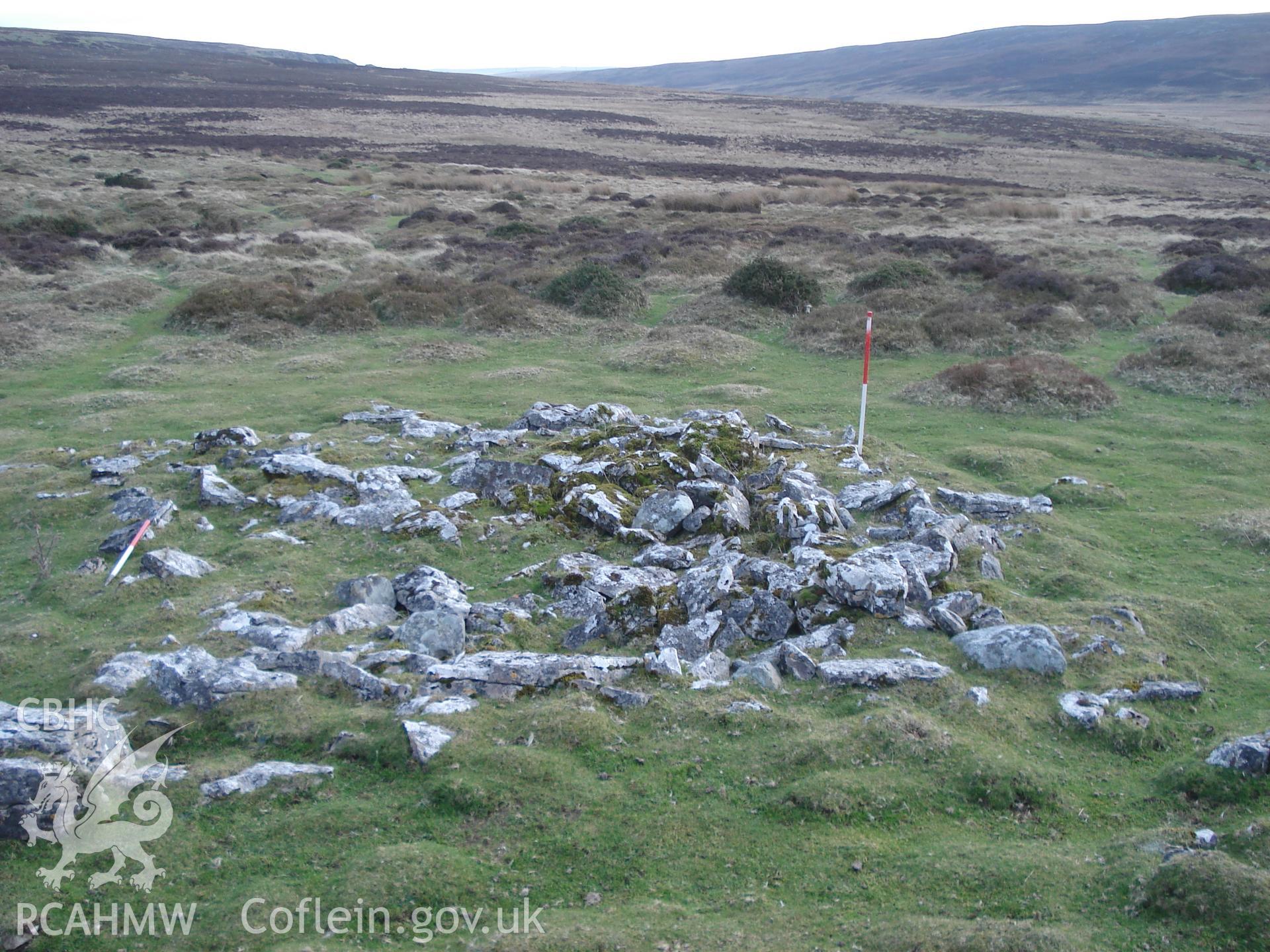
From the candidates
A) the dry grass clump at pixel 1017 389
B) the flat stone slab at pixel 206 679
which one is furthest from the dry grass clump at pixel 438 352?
the flat stone slab at pixel 206 679

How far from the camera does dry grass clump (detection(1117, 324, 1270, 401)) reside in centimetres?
1986

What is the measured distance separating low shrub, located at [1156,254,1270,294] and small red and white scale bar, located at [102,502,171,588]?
30.7 meters

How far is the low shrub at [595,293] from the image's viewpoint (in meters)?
26.9

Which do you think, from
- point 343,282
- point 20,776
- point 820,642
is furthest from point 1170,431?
point 343,282

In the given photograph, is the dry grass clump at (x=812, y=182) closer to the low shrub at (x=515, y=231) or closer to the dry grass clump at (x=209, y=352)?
the low shrub at (x=515, y=231)

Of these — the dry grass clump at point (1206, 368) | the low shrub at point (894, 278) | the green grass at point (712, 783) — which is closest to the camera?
the green grass at point (712, 783)

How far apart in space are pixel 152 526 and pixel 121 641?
3.13m

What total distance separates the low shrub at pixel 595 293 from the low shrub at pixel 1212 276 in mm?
17936

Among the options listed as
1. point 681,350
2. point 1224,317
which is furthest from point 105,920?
point 1224,317

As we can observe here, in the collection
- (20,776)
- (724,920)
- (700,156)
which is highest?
(700,156)

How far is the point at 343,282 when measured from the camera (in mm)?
29844

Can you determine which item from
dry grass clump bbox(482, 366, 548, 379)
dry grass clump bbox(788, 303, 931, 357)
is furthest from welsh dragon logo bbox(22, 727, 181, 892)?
dry grass clump bbox(788, 303, 931, 357)

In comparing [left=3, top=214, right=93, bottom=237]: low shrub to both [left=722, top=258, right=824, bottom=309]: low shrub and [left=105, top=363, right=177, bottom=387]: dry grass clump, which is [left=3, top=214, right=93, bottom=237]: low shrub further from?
[left=722, top=258, right=824, bottom=309]: low shrub

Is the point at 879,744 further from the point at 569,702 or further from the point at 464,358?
the point at 464,358
